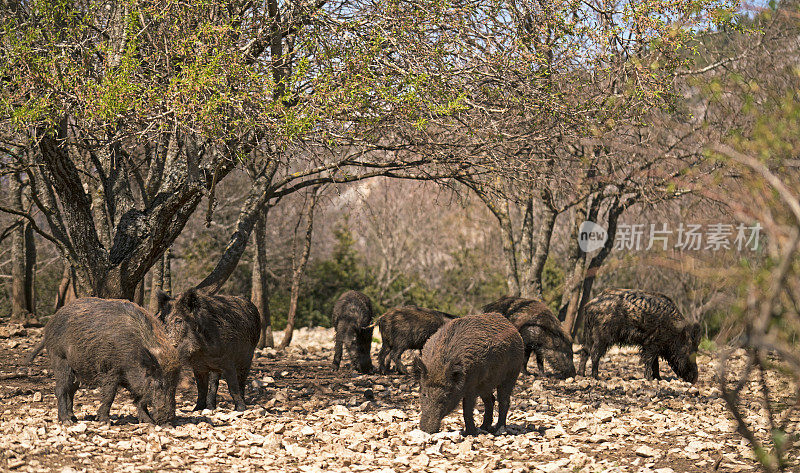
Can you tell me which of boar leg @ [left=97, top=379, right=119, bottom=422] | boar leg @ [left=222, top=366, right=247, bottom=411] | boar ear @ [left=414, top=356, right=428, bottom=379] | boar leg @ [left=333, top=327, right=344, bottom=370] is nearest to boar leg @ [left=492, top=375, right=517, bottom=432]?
boar ear @ [left=414, top=356, right=428, bottom=379]

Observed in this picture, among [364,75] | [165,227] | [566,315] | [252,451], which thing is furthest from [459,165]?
[566,315]

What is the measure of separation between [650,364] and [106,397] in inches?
332

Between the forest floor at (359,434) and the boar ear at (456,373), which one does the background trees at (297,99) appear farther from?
the boar ear at (456,373)

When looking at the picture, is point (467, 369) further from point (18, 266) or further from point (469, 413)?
point (18, 266)

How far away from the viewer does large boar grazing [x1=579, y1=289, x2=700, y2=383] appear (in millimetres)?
12445

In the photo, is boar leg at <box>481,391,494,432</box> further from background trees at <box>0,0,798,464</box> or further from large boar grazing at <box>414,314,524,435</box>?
background trees at <box>0,0,798,464</box>

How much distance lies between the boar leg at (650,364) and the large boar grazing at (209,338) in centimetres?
660

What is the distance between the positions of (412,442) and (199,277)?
15086 millimetres

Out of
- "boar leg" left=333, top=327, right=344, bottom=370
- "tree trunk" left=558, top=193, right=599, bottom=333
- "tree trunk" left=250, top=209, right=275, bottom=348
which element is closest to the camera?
"boar leg" left=333, top=327, right=344, bottom=370

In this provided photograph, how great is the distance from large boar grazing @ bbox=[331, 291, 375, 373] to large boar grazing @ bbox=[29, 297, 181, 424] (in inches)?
202

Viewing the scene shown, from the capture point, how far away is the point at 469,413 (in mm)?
7691

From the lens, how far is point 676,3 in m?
11.4

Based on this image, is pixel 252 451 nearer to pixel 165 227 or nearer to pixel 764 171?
pixel 165 227

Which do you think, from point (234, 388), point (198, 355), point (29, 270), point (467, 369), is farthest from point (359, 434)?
point (29, 270)
